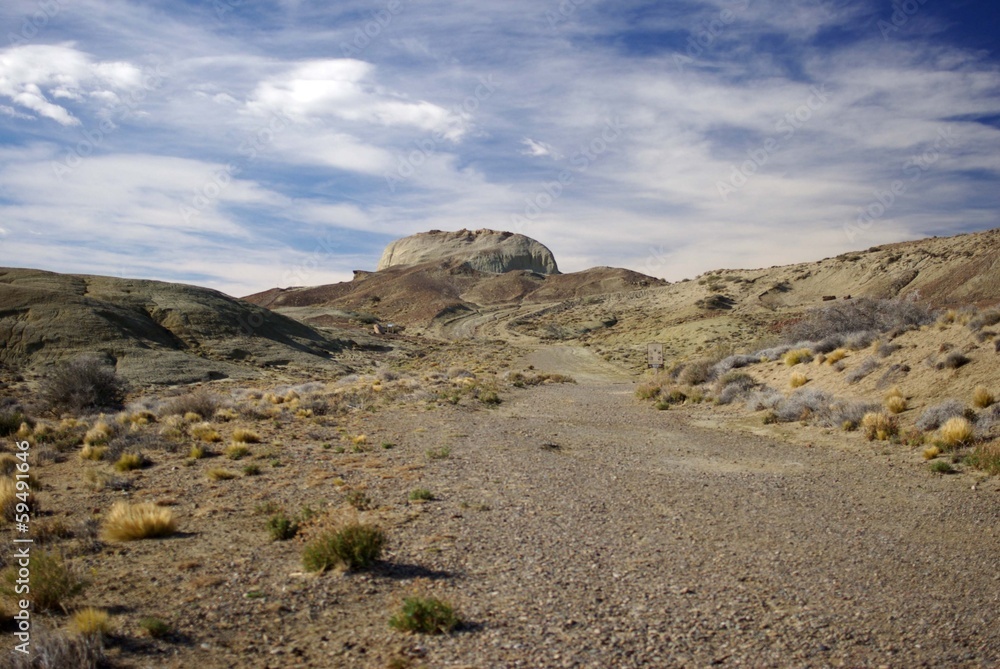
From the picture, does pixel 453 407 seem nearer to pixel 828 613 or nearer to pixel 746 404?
pixel 746 404

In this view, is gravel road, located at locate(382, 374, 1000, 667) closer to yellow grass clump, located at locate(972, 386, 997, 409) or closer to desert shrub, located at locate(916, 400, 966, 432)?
desert shrub, located at locate(916, 400, 966, 432)

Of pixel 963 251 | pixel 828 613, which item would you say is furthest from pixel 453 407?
pixel 963 251

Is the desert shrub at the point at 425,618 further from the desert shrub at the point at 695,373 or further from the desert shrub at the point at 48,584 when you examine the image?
the desert shrub at the point at 695,373

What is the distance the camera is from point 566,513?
8.50m

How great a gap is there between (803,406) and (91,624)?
14770mm

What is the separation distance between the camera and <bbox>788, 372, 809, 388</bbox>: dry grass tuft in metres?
18.1

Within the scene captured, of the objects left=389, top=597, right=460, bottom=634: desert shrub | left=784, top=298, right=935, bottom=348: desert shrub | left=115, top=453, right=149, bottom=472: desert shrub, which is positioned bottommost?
left=115, top=453, right=149, bottom=472: desert shrub

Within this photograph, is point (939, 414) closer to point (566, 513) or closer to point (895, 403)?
point (895, 403)

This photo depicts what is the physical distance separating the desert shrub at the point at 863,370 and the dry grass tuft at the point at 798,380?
1.58 metres

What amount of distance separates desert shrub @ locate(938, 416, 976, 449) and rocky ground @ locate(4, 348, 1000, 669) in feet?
2.35

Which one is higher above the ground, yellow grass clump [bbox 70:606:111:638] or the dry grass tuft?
the dry grass tuft

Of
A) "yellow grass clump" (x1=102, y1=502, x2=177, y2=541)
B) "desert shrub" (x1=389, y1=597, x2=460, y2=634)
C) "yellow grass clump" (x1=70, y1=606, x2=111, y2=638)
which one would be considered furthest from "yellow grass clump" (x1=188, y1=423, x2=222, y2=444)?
"desert shrub" (x1=389, y1=597, x2=460, y2=634)

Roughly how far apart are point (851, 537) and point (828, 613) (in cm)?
242

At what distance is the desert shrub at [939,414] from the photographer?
1205cm
